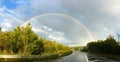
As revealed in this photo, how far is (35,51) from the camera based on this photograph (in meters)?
57.0

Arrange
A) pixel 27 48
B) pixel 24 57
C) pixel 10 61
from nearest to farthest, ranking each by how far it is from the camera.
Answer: pixel 10 61 → pixel 24 57 → pixel 27 48

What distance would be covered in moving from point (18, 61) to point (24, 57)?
3.11 metres

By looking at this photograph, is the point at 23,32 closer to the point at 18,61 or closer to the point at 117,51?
the point at 18,61

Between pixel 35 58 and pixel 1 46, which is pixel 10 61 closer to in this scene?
pixel 35 58

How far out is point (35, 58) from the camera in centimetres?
4156

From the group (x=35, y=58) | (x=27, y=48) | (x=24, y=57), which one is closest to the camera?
(x=24, y=57)

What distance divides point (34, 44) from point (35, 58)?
1650 centimetres

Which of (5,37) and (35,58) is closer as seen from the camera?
(35,58)

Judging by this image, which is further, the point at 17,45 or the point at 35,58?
the point at 17,45

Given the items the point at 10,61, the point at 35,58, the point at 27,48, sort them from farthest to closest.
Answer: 1. the point at 27,48
2. the point at 35,58
3. the point at 10,61

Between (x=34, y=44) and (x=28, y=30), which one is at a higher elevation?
(x=28, y=30)

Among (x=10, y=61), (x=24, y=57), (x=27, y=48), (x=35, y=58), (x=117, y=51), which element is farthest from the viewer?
(x=117, y=51)

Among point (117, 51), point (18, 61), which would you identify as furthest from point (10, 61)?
point (117, 51)

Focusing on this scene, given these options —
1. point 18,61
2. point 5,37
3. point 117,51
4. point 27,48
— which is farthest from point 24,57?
point 117,51
